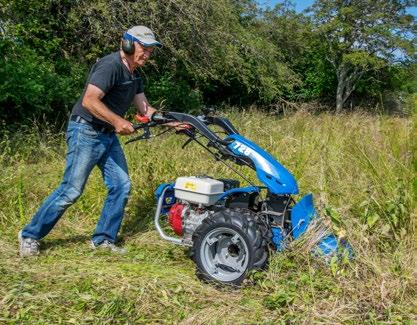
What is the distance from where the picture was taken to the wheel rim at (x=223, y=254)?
12.4ft

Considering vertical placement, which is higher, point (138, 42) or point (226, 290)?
point (138, 42)

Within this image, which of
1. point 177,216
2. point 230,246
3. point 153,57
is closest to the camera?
point 230,246

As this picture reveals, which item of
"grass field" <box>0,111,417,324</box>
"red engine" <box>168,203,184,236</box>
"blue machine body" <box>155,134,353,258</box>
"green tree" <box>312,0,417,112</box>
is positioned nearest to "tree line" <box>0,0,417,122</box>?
"grass field" <box>0,111,417,324</box>

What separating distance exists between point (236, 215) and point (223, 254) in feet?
1.09

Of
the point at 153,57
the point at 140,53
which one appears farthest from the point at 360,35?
the point at 140,53

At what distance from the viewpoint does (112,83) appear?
418cm

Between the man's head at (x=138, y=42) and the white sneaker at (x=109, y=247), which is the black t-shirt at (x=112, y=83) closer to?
the man's head at (x=138, y=42)

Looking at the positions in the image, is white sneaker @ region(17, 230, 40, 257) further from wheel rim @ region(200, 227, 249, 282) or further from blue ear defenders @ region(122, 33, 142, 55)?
blue ear defenders @ region(122, 33, 142, 55)

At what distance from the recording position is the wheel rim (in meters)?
3.77

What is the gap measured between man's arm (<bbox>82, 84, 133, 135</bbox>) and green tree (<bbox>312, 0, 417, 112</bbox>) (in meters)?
25.6

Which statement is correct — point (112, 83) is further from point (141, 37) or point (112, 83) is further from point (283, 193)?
point (283, 193)

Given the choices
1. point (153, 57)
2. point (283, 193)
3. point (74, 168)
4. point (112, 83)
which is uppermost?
point (153, 57)

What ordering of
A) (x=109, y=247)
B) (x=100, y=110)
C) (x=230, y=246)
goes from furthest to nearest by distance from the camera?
1. (x=109, y=247)
2. (x=100, y=110)
3. (x=230, y=246)

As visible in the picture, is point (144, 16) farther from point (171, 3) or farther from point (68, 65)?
point (68, 65)
